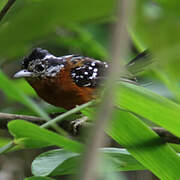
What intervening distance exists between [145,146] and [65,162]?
274mm

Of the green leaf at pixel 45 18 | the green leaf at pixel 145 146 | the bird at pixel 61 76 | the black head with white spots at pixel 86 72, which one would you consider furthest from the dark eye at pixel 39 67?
the green leaf at pixel 45 18

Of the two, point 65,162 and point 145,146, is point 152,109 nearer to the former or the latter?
point 145,146

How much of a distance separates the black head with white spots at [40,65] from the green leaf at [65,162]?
1307mm

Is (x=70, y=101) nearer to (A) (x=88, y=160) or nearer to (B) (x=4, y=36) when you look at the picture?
(B) (x=4, y=36)

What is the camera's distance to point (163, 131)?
170cm

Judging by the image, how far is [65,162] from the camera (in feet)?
4.83

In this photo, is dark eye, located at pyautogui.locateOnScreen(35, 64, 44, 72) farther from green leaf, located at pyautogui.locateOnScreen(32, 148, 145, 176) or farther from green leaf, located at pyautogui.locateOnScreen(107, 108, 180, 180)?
green leaf, located at pyautogui.locateOnScreen(107, 108, 180, 180)

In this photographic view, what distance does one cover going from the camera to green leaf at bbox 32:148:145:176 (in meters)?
1.41

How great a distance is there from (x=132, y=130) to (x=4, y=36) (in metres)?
0.76

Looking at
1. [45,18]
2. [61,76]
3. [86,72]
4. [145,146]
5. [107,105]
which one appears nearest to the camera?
[107,105]

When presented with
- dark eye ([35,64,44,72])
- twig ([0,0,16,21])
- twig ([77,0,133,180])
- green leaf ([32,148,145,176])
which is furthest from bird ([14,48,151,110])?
twig ([77,0,133,180])

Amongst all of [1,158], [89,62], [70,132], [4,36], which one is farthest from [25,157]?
[4,36]

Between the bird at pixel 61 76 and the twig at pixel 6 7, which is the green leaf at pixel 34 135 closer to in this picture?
the twig at pixel 6 7

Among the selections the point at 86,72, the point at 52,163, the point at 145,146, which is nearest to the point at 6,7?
the point at 52,163
